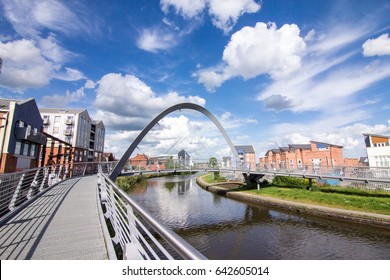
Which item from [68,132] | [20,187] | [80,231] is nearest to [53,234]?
[80,231]

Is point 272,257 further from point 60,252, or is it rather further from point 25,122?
point 25,122

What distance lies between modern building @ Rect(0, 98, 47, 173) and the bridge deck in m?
17.6

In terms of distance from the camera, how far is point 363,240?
1109 centimetres

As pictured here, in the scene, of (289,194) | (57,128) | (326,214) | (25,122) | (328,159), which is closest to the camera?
(326,214)

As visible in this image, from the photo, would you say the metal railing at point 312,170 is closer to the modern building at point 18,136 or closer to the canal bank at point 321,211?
the canal bank at point 321,211

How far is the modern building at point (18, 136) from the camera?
19.0 metres

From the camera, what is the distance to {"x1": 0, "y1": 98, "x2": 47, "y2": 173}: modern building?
1900 cm

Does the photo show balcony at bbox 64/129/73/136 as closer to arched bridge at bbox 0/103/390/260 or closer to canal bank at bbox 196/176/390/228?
canal bank at bbox 196/176/390/228

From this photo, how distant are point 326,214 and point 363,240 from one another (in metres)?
4.26

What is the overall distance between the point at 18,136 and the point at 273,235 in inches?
911

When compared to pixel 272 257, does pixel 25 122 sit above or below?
above

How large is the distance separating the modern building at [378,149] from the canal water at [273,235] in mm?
18574

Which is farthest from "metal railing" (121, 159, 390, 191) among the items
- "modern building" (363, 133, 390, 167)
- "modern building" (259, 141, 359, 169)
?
"modern building" (259, 141, 359, 169)

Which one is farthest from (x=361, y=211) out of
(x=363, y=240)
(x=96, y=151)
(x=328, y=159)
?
(x=96, y=151)
